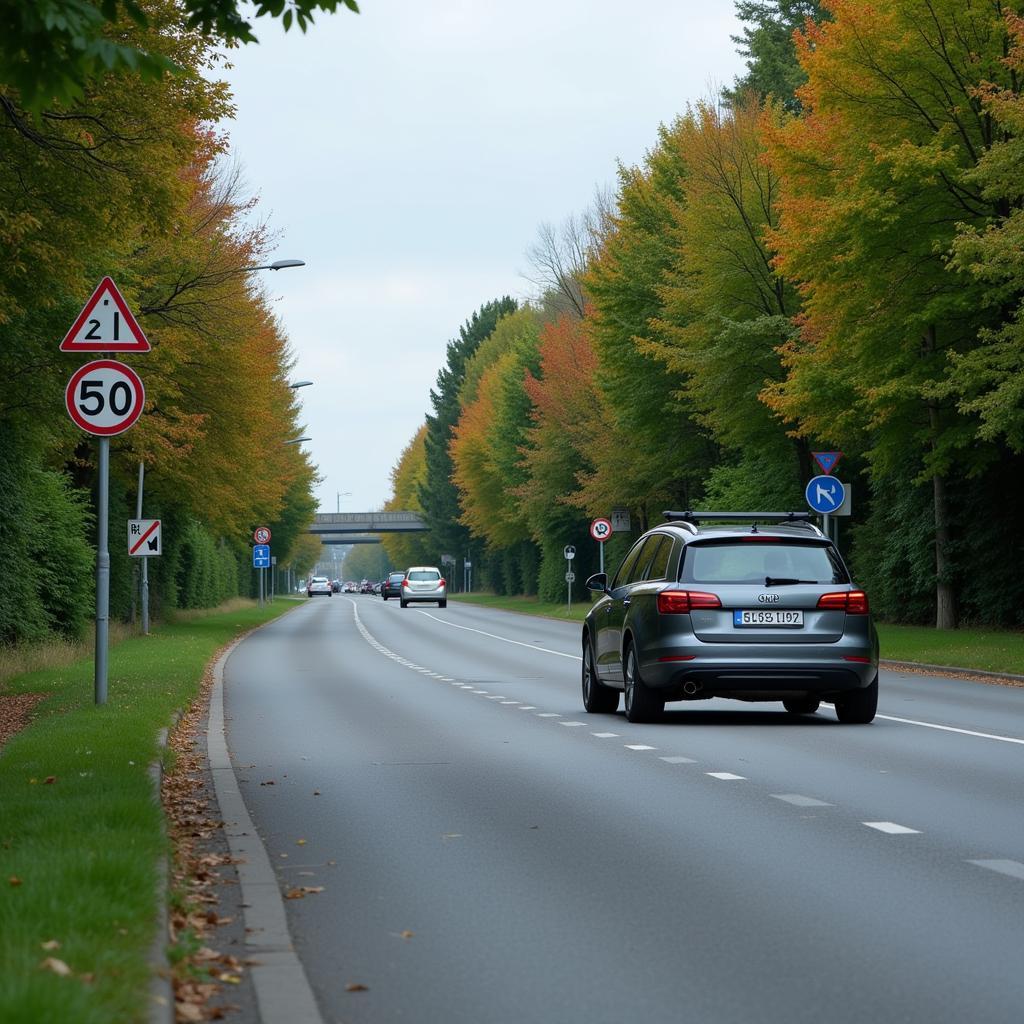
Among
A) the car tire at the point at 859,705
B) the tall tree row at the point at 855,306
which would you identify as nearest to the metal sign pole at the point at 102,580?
the car tire at the point at 859,705

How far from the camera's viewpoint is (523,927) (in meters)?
6.78

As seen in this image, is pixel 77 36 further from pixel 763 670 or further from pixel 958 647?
pixel 958 647

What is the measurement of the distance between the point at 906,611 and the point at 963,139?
1206 cm

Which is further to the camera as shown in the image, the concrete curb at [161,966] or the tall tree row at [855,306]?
the tall tree row at [855,306]

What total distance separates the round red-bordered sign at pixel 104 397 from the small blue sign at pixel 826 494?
15820 millimetres

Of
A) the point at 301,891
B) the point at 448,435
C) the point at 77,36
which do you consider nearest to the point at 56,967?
the point at 301,891

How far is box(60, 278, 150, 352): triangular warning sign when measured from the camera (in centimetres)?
1558

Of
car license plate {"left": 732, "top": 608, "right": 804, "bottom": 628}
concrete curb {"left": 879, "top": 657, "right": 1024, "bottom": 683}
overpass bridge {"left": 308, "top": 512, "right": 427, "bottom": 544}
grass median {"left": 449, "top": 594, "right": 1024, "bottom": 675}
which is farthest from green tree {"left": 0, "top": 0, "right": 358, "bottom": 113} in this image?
overpass bridge {"left": 308, "top": 512, "right": 427, "bottom": 544}

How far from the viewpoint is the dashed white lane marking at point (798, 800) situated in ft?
33.9

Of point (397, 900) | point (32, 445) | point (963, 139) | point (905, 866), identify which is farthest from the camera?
point (963, 139)

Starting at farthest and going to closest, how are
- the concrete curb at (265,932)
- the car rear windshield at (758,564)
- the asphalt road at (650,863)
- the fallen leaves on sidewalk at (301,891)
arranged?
Result: the car rear windshield at (758,564), the fallen leaves on sidewalk at (301,891), the asphalt road at (650,863), the concrete curb at (265,932)

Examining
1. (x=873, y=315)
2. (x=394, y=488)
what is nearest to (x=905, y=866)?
(x=873, y=315)

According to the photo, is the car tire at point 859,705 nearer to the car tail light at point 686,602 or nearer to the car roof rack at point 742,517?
the car roof rack at point 742,517

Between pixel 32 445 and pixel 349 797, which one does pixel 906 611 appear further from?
pixel 349 797
